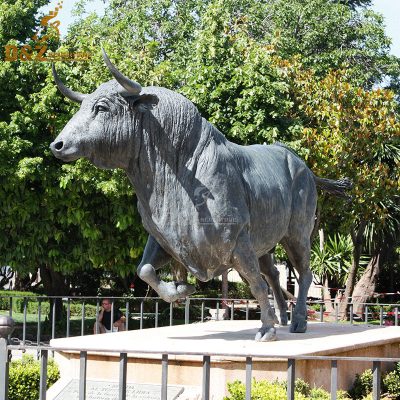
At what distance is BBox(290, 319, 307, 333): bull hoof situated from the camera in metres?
9.23

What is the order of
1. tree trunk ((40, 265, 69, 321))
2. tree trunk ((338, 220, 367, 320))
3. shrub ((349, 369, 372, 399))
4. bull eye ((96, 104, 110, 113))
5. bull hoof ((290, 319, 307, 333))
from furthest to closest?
tree trunk ((338, 220, 367, 320)) < tree trunk ((40, 265, 69, 321)) < bull hoof ((290, 319, 307, 333)) < shrub ((349, 369, 372, 399)) < bull eye ((96, 104, 110, 113))

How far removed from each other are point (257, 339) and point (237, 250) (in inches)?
34.7

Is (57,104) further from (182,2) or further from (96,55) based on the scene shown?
(182,2)

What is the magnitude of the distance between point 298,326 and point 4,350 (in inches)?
175

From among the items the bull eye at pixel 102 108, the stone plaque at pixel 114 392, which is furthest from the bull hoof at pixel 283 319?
the bull eye at pixel 102 108

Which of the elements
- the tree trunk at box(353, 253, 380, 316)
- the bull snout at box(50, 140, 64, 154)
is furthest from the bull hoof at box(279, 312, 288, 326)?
the tree trunk at box(353, 253, 380, 316)

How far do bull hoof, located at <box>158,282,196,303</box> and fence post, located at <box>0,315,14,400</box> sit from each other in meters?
2.54

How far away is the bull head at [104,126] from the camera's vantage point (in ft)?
24.3

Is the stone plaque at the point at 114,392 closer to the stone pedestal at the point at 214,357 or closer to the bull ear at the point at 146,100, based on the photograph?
the stone pedestal at the point at 214,357

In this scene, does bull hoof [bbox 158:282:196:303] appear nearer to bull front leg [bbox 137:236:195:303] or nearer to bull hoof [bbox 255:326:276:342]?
bull front leg [bbox 137:236:195:303]

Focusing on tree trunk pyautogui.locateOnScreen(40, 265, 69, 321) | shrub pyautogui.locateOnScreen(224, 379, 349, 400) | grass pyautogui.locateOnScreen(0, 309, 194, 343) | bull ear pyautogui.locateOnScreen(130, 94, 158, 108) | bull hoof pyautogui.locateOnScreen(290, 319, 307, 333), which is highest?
bull ear pyautogui.locateOnScreen(130, 94, 158, 108)

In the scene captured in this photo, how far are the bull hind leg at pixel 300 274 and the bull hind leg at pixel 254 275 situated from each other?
3.56 ft

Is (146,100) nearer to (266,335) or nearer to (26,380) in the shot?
(266,335)

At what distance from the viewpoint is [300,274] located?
377 inches
